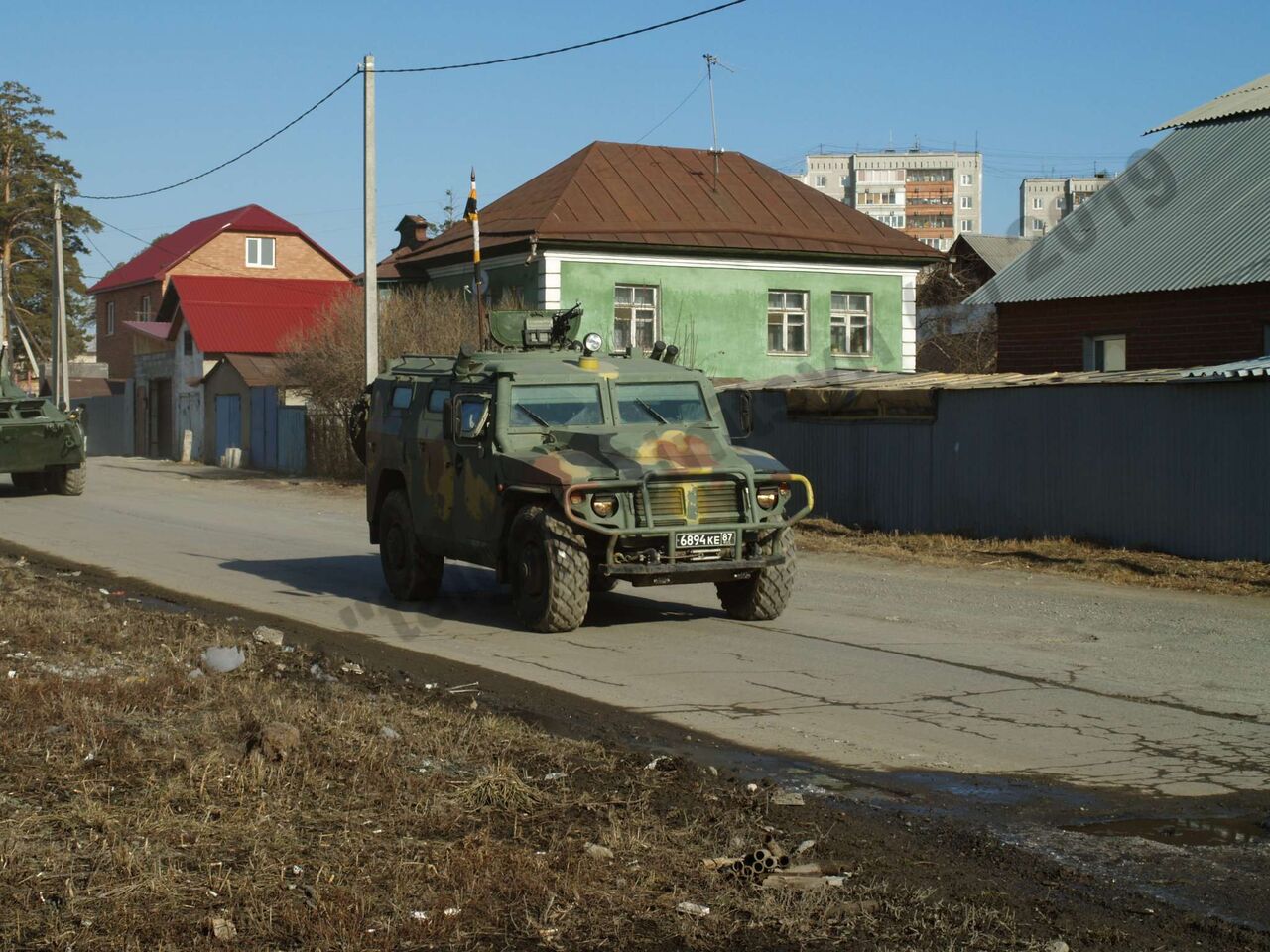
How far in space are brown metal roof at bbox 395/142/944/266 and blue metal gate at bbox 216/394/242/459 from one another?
7.93 meters

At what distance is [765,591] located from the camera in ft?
38.3

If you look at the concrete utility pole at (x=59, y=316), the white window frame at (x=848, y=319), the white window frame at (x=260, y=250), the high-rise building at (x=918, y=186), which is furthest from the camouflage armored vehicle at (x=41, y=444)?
the high-rise building at (x=918, y=186)

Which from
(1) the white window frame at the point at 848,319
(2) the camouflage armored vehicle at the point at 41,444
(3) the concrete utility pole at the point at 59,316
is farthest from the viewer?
(3) the concrete utility pole at the point at 59,316

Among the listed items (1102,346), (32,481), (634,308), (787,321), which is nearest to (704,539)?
(1102,346)

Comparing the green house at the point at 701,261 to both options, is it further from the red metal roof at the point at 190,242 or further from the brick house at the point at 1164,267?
the red metal roof at the point at 190,242

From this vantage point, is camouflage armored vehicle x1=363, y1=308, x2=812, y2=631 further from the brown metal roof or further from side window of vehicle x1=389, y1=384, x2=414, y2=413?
the brown metal roof

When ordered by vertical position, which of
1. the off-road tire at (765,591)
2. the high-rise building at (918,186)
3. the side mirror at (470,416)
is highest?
the high-rise building at (918,186)

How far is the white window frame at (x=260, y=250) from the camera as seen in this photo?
62938 millimetres

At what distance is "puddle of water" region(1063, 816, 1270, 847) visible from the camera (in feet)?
19.4

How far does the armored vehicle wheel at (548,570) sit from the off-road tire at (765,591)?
1.31 metres

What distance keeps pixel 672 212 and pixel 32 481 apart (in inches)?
572

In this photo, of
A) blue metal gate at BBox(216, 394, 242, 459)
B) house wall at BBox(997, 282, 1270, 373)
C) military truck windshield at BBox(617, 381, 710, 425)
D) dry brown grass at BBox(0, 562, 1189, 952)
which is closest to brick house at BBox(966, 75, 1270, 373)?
house wall at BBox(997, 282, 1270, 373)

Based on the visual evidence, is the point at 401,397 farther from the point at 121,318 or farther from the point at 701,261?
the point at 121,318

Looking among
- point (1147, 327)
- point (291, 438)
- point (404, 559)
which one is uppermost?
point (1147, 327)
